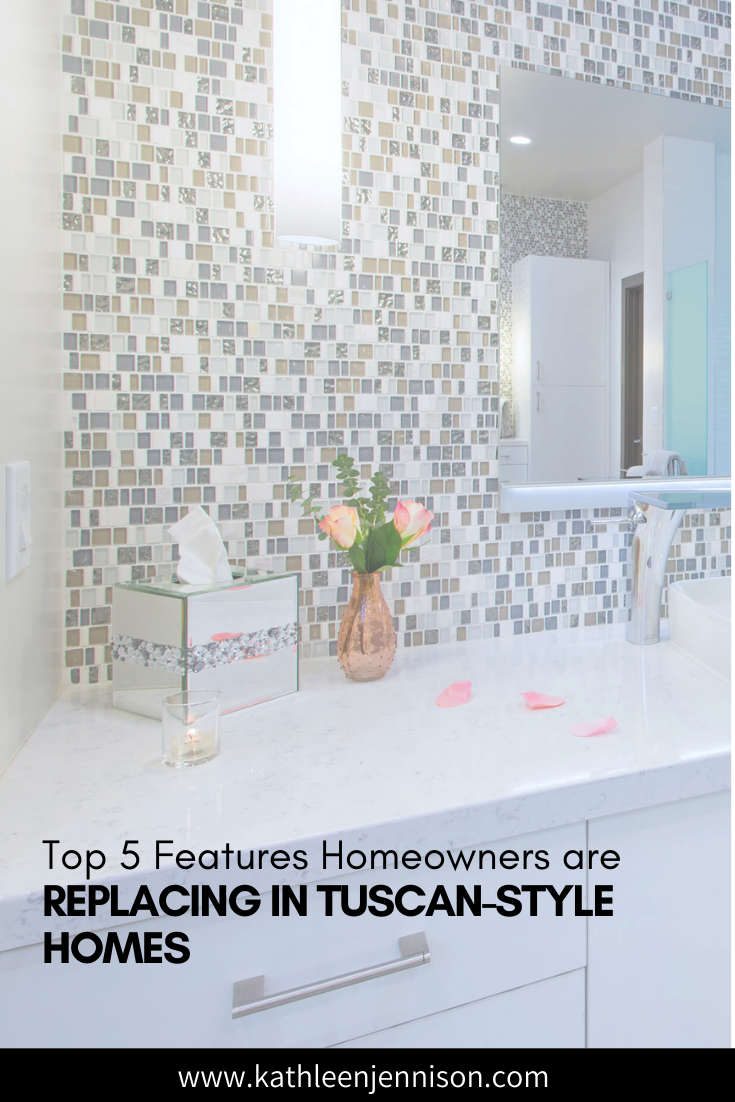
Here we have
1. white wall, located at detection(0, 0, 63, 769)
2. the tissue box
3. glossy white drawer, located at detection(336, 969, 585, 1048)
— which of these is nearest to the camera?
glossy white drawer, located at detection(336, 969, 585, 1048)

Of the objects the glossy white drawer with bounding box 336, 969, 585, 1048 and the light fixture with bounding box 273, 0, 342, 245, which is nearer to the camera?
the glossy white drawer with bounding box 336, 969, 585, 1048

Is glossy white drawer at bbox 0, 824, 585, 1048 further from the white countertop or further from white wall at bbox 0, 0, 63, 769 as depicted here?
white wall at bbox 0, 0, 63, 769

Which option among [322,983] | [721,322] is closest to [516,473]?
[721,322]

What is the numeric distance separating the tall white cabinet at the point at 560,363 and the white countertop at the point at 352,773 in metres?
0.47

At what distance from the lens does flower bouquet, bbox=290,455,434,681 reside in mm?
1195

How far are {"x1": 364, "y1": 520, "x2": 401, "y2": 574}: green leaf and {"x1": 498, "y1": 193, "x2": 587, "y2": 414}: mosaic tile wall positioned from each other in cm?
52

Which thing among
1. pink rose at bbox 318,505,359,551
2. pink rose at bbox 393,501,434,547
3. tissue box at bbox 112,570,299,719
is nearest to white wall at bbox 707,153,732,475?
pink rose at bbox 393,501,434,547

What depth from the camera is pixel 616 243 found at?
1.46 metres

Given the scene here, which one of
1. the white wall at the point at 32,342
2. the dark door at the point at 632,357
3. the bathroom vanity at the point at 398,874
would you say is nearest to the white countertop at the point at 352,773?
the bathroom vanity at the point at 398,874

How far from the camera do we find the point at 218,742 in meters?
0.95

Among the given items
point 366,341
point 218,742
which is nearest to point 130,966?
point 218,742

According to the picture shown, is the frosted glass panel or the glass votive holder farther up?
the frosted glass panel

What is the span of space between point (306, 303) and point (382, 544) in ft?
1.55
